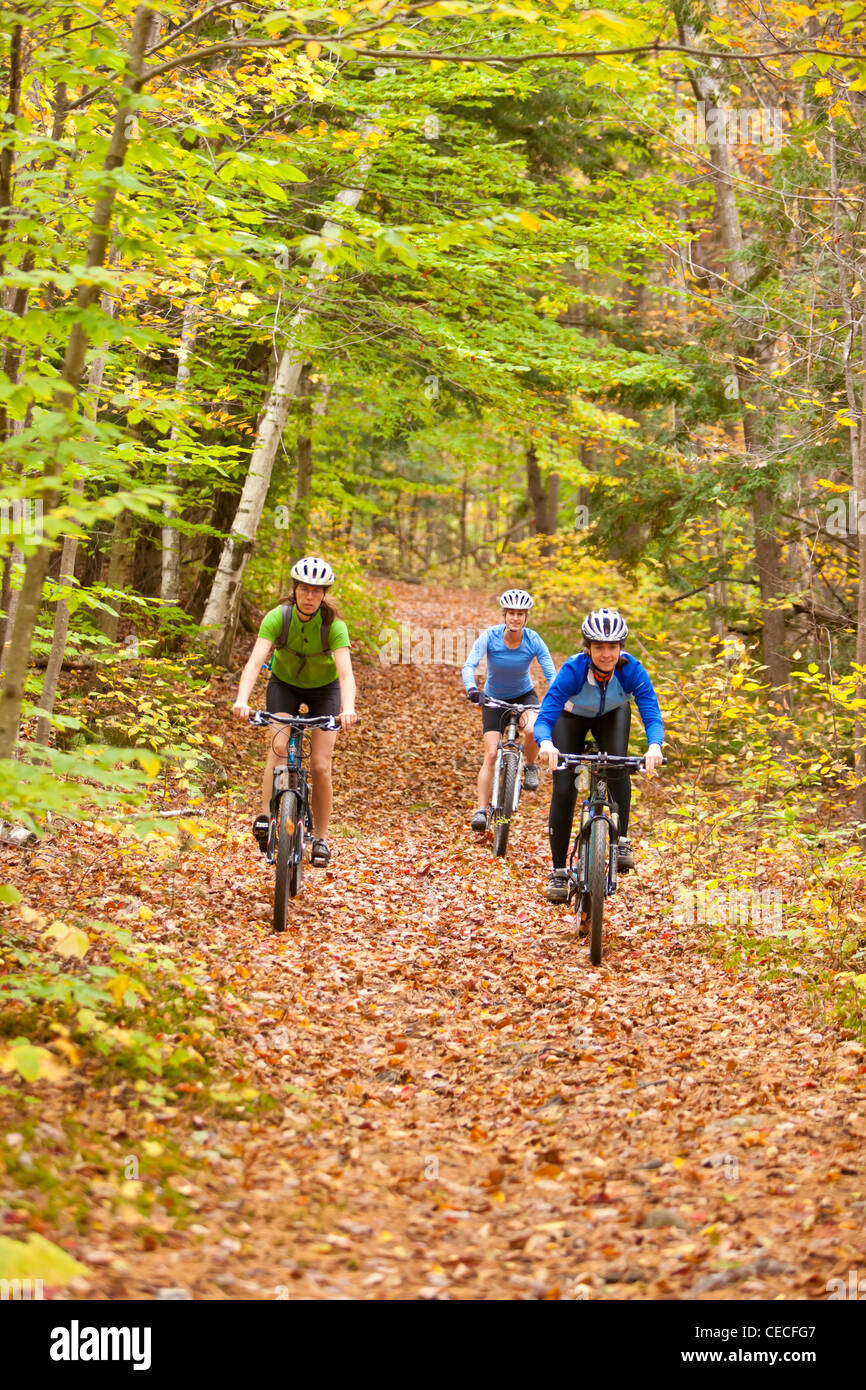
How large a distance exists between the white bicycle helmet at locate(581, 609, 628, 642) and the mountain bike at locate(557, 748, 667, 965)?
82 centimetres

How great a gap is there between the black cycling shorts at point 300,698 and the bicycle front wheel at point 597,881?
213cm

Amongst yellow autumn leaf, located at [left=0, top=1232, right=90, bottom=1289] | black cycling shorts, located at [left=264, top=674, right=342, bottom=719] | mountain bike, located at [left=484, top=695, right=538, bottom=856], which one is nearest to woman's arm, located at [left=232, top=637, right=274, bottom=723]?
black cycling shorts, located at [left=264, top=674, right=342, bottom=719]

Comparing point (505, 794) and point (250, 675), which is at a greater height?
point (250, 675)

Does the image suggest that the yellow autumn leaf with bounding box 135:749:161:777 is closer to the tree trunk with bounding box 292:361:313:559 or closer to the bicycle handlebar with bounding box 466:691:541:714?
the bicycle handlebar with bounding box 466:691:541:714

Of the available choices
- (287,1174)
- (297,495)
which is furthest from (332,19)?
(297,495)

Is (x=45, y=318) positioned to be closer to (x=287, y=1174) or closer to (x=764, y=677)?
(x=287, y=1174)

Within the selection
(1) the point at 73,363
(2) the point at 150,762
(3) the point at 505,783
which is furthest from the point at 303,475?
(2) the point at 150,762

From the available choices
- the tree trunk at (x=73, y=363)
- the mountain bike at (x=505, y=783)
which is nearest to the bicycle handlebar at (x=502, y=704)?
the mountain bike at (x=505, y=783)

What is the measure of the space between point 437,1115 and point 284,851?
8.38ft

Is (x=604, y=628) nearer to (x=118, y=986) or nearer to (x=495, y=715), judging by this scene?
(x=495, y=715)

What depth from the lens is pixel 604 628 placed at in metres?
7.57

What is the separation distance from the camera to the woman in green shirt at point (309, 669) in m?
7.56

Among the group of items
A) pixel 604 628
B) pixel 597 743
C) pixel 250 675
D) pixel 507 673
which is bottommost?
pixel 597 743

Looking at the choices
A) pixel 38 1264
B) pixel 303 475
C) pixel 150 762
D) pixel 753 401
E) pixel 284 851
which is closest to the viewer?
pixel 38 1264
